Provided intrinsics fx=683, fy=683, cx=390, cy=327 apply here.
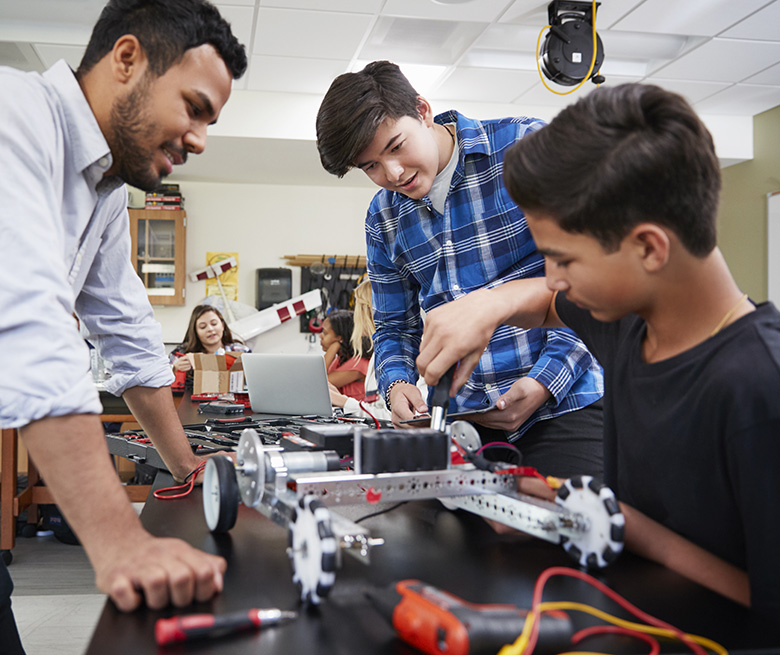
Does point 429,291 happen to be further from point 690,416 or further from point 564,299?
point 690,416

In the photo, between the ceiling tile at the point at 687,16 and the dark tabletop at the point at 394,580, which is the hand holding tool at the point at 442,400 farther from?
the ceiling tile at the point at 687,16

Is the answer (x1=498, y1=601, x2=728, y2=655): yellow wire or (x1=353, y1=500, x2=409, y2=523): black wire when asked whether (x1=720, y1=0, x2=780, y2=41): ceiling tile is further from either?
(x1=498, y1=601, x2=728, y2=655): yellow wire

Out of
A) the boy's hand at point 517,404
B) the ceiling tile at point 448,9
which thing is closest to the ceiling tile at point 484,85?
the ceiling tile at point 448,9

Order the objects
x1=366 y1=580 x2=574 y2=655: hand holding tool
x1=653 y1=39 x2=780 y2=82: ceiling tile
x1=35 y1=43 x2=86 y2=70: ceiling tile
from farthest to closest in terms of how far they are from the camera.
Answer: x1=653 y1=39 x2=780 y2=82: ceiling tile
x1=35 y1=43 x2=86 y2=70: ceiling tile
x1=366 y1=580 x2=574 y2=655: hand holding tool

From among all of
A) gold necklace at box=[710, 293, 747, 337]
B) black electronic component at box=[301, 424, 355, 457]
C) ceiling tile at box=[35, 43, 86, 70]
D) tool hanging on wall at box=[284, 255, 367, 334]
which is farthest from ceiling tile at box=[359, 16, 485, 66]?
gold necklace at box=[710, 293, 747, 337]

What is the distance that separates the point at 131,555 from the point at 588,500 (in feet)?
1.46

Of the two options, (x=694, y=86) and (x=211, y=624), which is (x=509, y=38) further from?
(x=211, y=624)

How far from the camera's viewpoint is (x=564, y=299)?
1.07 m

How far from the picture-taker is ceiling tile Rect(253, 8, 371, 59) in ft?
11.7

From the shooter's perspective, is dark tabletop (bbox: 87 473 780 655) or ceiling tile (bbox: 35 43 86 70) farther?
ceiling tile (bbox: 35 43 86 70)

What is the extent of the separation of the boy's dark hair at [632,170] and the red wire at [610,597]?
34 centimetres

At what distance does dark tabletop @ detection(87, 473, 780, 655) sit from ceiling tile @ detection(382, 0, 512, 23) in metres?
3.16

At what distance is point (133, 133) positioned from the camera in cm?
101

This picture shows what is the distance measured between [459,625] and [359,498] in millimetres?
313
